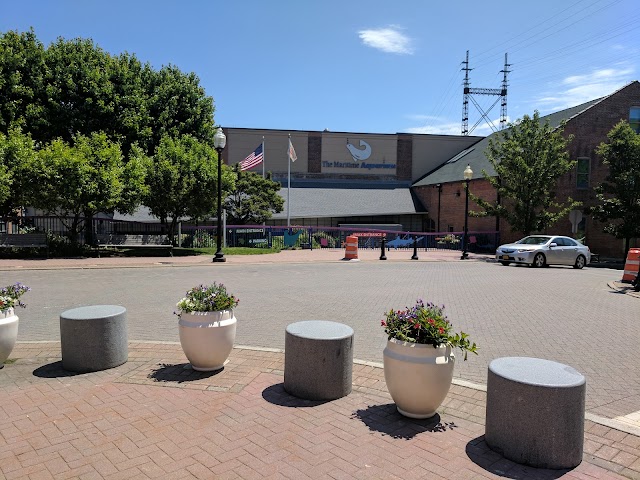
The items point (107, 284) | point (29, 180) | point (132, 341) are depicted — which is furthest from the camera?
point (29, 180)

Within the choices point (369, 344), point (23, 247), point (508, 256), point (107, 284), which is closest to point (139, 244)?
point (23, 247)

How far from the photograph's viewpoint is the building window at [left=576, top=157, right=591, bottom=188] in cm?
3228

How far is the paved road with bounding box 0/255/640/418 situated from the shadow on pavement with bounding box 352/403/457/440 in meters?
1.53

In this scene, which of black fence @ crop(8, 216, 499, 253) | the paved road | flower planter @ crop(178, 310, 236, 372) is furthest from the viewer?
black fence @ crop(8, 216, 499, 253)

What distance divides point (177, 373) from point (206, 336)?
0.63 metres

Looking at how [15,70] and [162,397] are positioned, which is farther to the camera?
[15,70]

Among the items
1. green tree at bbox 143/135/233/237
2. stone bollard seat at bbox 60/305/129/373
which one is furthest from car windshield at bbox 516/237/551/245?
stone bollard seat at bbox 60/305/129/373

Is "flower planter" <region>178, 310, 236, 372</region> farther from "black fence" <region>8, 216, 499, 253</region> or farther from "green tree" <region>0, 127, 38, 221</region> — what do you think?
"black fence" <region>8, 216, 499, 253</region>

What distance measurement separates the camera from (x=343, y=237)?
107 feet

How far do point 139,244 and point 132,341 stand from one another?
19.3m

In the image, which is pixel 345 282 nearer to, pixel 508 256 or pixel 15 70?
pixel 508 256

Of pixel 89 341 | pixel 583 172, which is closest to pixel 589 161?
pixel 583 172

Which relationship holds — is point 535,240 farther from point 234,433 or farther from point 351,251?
point 234,433

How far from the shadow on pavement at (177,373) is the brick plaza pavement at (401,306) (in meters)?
0.12
